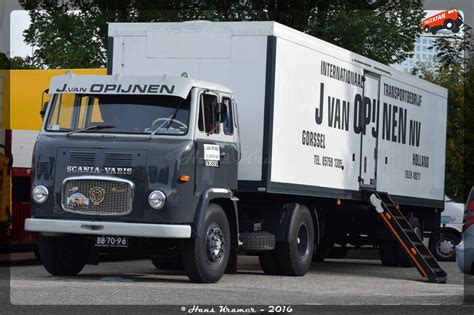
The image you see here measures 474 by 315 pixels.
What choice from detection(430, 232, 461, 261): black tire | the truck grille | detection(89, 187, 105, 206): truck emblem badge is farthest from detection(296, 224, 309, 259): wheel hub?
detection(430, 232, 461, 261): black tire

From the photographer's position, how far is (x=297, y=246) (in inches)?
741

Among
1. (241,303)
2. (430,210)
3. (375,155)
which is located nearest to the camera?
(241,303)

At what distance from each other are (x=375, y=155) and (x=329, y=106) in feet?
7.59

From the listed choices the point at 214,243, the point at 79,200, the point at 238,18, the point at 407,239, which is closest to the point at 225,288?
the point at 214,243

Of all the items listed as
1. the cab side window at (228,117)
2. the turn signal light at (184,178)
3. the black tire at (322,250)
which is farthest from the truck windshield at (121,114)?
the black tire at (322,250)

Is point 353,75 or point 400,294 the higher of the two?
point 353,75

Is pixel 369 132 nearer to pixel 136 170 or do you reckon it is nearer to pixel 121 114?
pixel 121 114

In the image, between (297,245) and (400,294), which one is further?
(297,245)

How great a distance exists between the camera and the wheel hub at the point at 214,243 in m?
16.4

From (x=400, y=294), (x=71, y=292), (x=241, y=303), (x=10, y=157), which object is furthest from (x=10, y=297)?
(x=10, y=157)

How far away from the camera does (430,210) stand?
25.9 meters

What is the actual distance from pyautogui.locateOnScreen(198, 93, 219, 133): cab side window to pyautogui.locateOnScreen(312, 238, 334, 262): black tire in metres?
7.85

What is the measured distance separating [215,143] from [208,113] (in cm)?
41

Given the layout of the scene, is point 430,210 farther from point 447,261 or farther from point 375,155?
point 375,155
